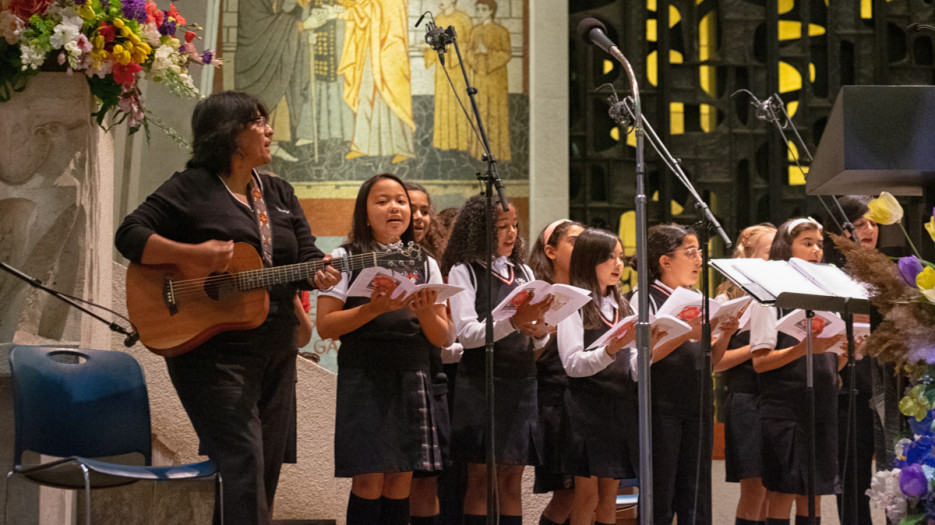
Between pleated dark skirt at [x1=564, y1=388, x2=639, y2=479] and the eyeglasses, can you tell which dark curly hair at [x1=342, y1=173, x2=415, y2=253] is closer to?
pleated dark skirt at [x1=564, y1=388, x2=639, y2=479]

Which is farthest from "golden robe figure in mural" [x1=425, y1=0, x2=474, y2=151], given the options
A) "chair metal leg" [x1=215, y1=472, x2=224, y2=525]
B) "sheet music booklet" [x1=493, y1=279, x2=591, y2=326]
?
"chair metal leg" [x1=215, y1=472, x2=224, y2=525]

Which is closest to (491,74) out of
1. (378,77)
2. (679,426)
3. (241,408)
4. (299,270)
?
(378,77)

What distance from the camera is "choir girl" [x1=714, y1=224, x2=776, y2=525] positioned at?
476cm

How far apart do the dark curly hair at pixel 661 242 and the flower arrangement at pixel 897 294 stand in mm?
2148

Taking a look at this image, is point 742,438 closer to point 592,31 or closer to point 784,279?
point 784,279

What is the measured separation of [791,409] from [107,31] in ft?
10.4

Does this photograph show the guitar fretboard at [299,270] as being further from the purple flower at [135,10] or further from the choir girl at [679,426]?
the choir girl at [679,426]

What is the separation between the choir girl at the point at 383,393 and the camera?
3.69 metres

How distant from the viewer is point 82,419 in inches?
132

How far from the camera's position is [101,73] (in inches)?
140

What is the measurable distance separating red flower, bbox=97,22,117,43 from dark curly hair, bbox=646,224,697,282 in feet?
7.91

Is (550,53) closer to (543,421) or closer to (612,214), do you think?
(612,214)

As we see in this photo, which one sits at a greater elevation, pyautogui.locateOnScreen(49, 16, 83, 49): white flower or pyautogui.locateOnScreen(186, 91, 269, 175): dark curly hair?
pyautogui.locateOnScreen(49, 16, 83, 49): white flower

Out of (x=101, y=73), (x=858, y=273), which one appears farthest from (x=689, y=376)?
(x=101, y=73)
